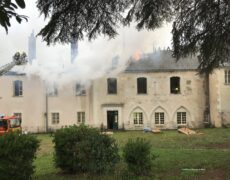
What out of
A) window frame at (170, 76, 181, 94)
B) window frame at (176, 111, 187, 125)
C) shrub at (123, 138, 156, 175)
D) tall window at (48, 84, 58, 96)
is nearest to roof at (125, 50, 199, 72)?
window frame at (170, 76, 181, 94)

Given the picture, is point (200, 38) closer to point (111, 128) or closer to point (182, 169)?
point (182, 169)

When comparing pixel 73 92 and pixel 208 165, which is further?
pixel 73 92

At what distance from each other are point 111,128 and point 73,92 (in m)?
5.03

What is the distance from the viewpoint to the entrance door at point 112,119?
129ft

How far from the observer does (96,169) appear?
10570mm

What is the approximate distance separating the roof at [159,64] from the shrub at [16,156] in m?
30.4

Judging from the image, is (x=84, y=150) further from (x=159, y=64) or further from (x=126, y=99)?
(x=159, y=64)

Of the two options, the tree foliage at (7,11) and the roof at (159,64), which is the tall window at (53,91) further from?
the tree foliage at (7,11)

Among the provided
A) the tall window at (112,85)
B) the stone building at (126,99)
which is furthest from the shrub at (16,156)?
the tall window at (112,85)

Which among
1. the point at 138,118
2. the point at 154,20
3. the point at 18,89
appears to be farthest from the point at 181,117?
the point at 154,20

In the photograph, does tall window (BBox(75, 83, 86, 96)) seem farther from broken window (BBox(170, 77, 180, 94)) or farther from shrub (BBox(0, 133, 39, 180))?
shrub (BBox(0, 133, 39, 180))

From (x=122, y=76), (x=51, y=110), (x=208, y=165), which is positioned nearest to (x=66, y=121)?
(x=51, y=110)

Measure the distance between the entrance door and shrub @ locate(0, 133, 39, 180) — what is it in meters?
29.4

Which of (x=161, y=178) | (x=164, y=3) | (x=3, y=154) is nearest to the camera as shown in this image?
(x=3, y=154)
